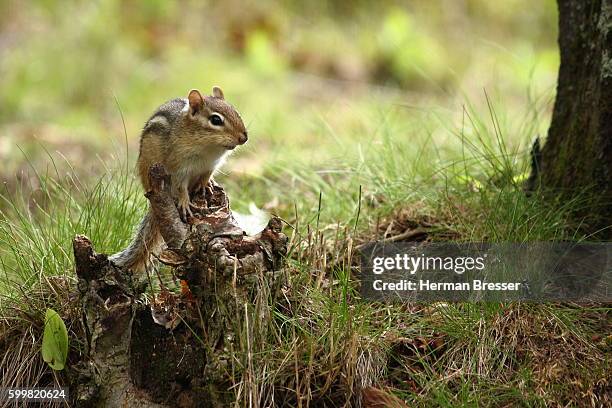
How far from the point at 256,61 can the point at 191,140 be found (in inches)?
208

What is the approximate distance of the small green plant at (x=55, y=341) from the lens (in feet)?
9.25

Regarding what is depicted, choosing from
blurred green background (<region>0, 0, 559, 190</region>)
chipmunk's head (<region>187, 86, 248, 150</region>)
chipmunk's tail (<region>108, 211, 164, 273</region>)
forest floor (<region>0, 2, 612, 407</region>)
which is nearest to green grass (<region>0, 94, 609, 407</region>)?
forest floor (<region>0, 2, 612, 407</region>)

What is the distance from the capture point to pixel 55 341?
9.29 ft

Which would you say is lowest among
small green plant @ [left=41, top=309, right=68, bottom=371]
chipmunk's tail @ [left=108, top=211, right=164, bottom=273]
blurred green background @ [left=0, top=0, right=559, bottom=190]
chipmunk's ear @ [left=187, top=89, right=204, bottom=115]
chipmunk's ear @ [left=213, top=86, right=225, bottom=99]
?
small green plant @ [left=41, top=309, right=68, bottom=371]

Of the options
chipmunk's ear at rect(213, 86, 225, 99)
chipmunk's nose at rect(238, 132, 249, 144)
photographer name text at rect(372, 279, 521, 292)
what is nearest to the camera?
photographer name text at rect(372, 279, 521, 292)

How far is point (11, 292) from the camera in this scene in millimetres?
3133

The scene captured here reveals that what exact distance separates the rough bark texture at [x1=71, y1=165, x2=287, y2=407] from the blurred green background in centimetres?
260

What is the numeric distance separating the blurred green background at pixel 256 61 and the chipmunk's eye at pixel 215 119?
206cm

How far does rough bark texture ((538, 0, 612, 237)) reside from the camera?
10.8ft

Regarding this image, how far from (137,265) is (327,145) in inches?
78.8

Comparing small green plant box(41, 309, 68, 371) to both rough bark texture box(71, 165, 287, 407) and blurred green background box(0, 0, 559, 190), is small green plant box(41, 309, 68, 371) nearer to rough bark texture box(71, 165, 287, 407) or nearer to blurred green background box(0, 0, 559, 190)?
rough bark texture box(71, 165, 287, 407)

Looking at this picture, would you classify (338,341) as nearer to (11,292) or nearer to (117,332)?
(117,332)

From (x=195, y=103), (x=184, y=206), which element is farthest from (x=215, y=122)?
(x=184, y=206)

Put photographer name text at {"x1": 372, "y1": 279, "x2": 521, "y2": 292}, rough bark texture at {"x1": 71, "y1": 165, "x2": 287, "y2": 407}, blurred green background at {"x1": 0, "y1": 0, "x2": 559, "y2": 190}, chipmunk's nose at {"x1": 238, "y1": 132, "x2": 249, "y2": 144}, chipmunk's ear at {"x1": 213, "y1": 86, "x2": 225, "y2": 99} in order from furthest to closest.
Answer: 1. blurred green background at {"x1": 0, "y1": 0, "x2": 559, "y2": 190}
2. chipmunk's ear at {"x1": 213, "y1": 86, "x2": 225, "y2": 99}
3. chipmunk's nose at {"x1": 238, "y1": 132, "x2": 249, "y2": 144}
4. photographer name text at {"x1": 372, "y1": 279, "x2": 521, "y2": 292}
5. rough bark texture at {"x1": 71, "y1": 165, "x2": 287, "y2": 407}
